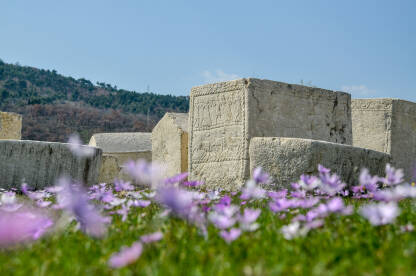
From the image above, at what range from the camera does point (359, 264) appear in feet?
5.22

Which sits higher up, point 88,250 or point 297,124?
point 297,124

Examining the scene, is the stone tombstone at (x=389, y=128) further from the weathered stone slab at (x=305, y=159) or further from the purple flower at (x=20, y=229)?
the purple flower at (x=20, y=229)

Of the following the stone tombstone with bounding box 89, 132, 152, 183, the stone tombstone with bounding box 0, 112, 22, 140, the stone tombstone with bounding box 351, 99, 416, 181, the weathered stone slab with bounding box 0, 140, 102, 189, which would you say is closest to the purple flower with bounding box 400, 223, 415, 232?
the weathered stone slab with bounding box 0, 140, 102, 189

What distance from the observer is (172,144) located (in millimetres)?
10148

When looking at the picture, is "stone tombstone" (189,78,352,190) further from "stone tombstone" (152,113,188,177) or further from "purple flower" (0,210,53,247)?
"purple flower" (0,210,53,247)

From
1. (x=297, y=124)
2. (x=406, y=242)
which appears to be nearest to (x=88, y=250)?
(x=406, y=242)

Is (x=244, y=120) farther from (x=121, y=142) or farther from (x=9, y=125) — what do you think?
(x=121, y=142)

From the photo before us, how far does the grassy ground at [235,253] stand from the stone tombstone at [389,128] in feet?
23.4

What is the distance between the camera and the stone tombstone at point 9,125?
1395 cm

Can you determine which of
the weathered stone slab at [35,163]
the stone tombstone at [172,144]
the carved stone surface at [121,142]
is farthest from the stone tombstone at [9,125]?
the weathered stone slab at [35,163]

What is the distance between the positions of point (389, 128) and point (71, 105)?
175ft

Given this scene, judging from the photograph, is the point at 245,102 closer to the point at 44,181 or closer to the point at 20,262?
the point at 44,181

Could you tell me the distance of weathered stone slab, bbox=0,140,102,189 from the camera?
691 centimetres

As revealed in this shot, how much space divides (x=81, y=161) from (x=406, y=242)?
6.02 metres
